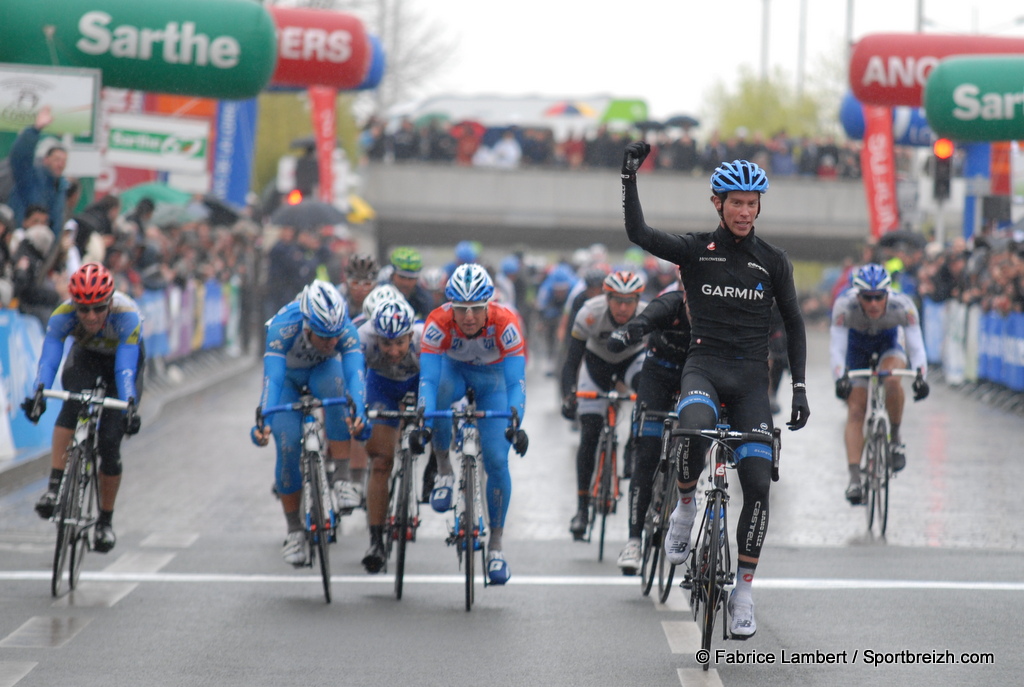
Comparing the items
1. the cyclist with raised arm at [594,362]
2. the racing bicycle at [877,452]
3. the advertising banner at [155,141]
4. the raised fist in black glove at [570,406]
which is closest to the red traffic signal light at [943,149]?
the advertising banner at [155,141]

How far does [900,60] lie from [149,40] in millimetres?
11314

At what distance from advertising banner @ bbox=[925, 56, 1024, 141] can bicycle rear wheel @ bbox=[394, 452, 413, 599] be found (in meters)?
12.8

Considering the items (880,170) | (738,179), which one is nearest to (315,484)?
(738,179)

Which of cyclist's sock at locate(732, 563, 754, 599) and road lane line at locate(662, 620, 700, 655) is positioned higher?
cyclist's sock at locate(732, 563, 754, 599)

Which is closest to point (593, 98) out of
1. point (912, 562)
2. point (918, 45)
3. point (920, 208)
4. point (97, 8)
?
point (920, 208)

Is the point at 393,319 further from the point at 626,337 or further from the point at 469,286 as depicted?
the point at 626,337

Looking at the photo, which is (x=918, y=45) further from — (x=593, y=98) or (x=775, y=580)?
(x=593, y=98)

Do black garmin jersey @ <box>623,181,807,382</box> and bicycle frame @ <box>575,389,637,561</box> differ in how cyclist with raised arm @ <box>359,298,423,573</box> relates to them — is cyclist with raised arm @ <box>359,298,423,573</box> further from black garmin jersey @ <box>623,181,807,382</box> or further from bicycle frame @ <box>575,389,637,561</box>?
black garmin jersey @ <box>623,181,807,382</box>

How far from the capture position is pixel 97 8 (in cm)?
1641

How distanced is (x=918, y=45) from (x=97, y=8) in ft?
39.3

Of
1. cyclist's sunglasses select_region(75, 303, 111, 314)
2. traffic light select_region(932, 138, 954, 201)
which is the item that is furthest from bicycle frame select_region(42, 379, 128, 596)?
traffic light select_region(932, 138, 954, 201)

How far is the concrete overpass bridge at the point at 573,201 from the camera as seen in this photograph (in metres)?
46.5

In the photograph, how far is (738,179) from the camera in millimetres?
7020

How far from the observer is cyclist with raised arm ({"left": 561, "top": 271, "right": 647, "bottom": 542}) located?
10.0m
